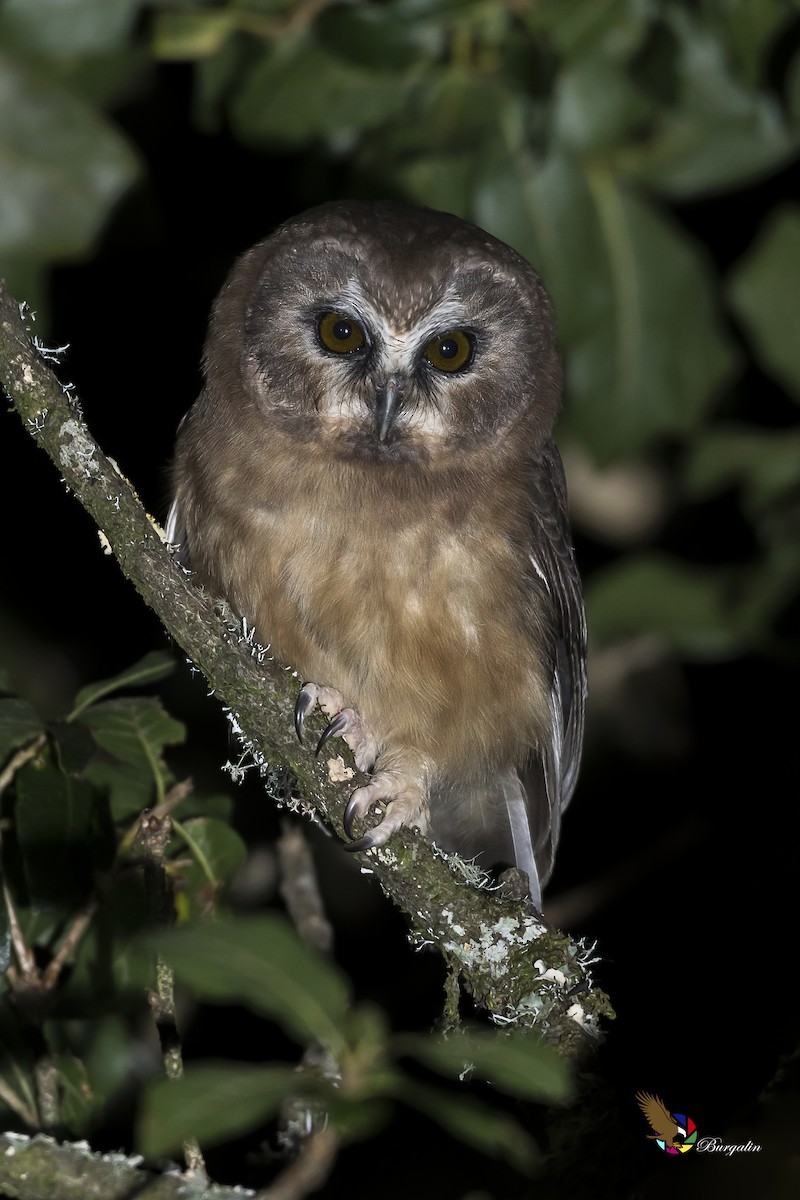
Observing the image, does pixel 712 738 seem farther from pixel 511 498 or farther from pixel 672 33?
pixel 672 33

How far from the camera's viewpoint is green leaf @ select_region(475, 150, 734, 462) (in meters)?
3.80

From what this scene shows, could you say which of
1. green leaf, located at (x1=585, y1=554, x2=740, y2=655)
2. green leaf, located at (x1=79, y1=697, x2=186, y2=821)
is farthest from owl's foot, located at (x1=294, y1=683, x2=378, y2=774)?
green leaf, located at (x1=585, y1=554, x2=740, y2=655)

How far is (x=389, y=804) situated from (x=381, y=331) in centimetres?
118

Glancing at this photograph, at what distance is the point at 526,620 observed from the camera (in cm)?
347

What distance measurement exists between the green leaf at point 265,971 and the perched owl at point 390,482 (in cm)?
185

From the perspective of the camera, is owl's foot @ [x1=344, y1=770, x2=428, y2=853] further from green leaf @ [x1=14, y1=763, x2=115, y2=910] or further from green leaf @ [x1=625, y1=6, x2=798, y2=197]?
green leaf @ [x1=625, y1=6, x2=798, y2=197]

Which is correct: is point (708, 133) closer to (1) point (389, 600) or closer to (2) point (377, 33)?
(2) point (377, 33)

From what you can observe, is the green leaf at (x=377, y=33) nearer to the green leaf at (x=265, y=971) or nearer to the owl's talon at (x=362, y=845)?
the owl's talon at (x=362, y=845)

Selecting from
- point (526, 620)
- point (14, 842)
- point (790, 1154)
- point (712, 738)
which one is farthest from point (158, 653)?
point (712, 738)

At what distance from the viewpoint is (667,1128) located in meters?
2.34

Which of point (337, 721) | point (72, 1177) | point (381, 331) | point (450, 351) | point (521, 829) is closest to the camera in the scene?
point (72, 1177)

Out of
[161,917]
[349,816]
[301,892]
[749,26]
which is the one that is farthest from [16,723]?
[749,26]

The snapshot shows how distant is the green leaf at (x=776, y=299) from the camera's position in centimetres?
361

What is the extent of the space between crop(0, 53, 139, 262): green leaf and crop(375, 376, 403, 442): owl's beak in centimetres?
87
